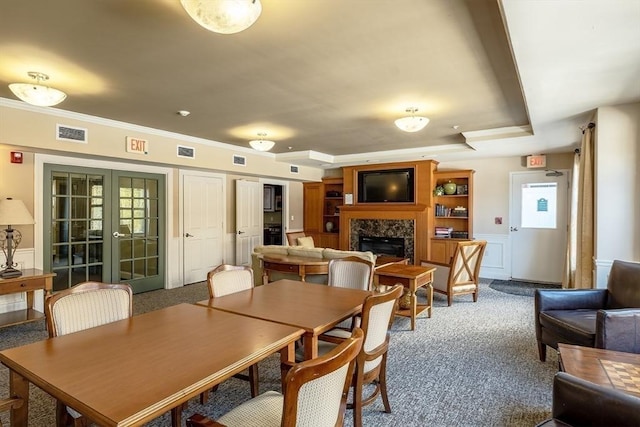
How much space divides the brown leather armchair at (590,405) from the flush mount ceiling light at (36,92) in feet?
13.4

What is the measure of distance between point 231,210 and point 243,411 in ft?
18.7

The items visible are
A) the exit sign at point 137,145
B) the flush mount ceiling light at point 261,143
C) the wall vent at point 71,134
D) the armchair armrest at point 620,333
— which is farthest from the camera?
the flush mount ceiling light at point 261,143

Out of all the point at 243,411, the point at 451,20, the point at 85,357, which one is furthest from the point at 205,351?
the point at 451,20

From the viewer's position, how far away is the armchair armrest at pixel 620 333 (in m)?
2.25

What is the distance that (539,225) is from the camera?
6.39 metres

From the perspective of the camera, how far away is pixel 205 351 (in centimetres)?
152

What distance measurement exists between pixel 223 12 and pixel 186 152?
4.18 metres

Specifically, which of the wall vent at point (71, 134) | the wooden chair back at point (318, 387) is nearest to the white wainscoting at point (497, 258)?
the wooden chair back at point (318, 387)

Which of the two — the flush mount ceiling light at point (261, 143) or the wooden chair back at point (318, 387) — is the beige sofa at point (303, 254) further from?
the wooden chair back at point (318, 387)

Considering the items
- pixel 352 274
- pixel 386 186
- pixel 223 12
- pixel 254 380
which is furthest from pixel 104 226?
pixel 386 186

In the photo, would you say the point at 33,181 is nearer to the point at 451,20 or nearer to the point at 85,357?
the point at 85,357

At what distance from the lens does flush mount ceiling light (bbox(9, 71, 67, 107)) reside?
2953 mm

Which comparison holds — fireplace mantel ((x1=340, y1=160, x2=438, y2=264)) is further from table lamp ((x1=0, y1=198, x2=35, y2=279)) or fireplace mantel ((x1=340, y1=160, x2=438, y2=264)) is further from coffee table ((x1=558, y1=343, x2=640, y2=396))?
table lamp ((x1=0, y1=198, x2=35, y2=279))

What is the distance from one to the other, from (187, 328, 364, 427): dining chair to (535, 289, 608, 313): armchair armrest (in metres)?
2.42
